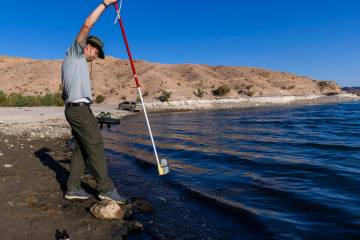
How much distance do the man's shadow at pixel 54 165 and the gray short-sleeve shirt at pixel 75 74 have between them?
2.07 m

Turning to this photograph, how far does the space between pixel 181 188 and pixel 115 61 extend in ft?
356

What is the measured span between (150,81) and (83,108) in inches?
3006

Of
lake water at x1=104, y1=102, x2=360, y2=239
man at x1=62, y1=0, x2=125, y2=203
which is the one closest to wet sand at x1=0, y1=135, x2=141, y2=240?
man at x1=62, y1=0, x2=125, y2=203

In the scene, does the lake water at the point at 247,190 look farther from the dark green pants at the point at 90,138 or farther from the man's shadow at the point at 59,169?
the dark green pants at the point at 90,138

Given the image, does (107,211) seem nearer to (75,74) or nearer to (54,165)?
(75,74)

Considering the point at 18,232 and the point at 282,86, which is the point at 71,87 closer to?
the point at 18,232

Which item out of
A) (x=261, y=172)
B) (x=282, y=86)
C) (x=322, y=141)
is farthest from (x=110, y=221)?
(x=282, y=86)

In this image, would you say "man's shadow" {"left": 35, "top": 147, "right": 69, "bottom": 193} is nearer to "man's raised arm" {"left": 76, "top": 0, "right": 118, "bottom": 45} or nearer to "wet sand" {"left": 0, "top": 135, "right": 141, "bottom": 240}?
"wet sand" {"left": 0, "top": 135, "right": 141, "bottom": 240}

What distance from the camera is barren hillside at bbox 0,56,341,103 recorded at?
7425cm

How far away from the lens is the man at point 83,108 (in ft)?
19.6

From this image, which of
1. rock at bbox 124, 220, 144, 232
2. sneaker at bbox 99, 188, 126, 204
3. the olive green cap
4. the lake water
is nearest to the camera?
rock at bbox 124, 220, 144, 232

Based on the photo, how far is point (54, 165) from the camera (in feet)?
31.6

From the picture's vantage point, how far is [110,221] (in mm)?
5469

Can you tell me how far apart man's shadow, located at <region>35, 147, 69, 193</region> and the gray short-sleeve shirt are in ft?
6.81
